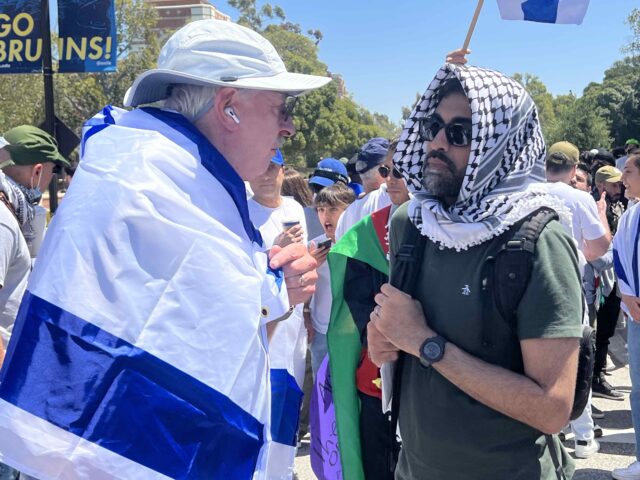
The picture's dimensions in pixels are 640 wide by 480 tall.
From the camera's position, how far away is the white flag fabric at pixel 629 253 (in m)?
4.14

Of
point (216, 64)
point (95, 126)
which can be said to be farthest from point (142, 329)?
point (216, 64)

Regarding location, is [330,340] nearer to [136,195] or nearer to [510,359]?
[510,359]

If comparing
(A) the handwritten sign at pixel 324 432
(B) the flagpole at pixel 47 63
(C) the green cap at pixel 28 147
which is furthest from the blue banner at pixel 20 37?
(A) the handwritten sign at pixel 324 432

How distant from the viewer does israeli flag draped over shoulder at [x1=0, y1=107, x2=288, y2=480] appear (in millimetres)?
1192

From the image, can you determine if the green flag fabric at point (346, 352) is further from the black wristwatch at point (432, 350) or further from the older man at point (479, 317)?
the black wristwatch at point (432, 350)

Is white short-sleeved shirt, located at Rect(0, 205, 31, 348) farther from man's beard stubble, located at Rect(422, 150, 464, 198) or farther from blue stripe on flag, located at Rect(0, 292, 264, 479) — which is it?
man's beard stubble, located at Rect(422, 150, 464, 198)

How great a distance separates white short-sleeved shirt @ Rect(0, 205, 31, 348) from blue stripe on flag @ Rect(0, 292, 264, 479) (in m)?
2.05

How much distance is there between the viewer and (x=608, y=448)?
4.76m

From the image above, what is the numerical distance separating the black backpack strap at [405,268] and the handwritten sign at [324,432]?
0.86 metres

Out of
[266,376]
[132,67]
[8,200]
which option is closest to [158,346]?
[266,376]

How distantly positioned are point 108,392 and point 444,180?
1174mm

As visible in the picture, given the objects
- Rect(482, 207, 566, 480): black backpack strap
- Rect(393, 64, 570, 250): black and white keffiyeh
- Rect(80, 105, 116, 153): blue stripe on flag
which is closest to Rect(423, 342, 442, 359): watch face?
Rect(482, 207, 566, 480): black backpack strap

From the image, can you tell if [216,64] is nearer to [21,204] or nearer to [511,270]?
[511,270]

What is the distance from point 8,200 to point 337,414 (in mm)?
2122
